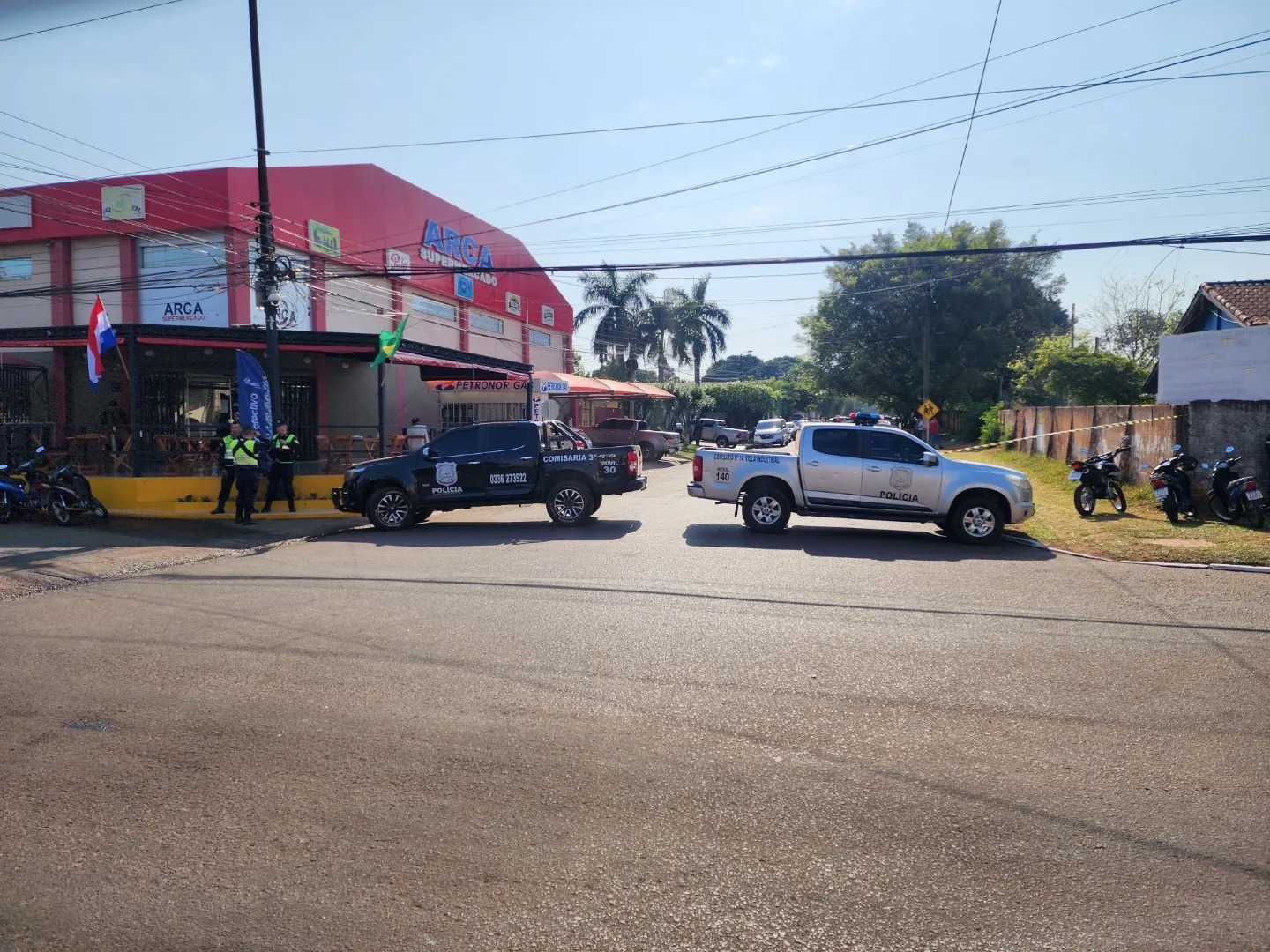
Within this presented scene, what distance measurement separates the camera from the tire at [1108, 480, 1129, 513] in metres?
15.5

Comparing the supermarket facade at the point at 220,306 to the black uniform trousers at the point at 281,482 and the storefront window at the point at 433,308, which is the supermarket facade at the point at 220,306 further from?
the black uniform trousers at the point at 281,482

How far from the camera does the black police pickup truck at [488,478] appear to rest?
50.6 feet

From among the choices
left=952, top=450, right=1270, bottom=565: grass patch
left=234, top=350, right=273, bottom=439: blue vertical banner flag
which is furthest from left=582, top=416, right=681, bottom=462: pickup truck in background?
left=952, top=450, right=1270, bottom=565: grass patch

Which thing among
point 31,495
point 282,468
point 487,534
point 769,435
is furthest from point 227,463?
point 769,435

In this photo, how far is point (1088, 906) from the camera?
353cm

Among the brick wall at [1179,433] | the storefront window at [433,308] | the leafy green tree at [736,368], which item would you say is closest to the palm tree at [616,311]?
the storefront window at [433,308]

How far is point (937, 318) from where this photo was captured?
50.0 meters

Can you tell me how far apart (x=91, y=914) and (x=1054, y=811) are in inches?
159

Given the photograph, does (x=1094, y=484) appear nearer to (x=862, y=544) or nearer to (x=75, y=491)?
(x=862, y=544)

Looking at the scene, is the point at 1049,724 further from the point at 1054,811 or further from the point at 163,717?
the point at 163,717

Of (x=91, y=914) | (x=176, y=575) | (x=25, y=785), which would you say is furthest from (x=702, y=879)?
(x=176, y=575)

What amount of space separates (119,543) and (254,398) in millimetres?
5141

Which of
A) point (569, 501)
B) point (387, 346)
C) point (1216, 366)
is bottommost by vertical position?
point (569, 501)

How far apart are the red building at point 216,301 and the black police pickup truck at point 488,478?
6.92 m
